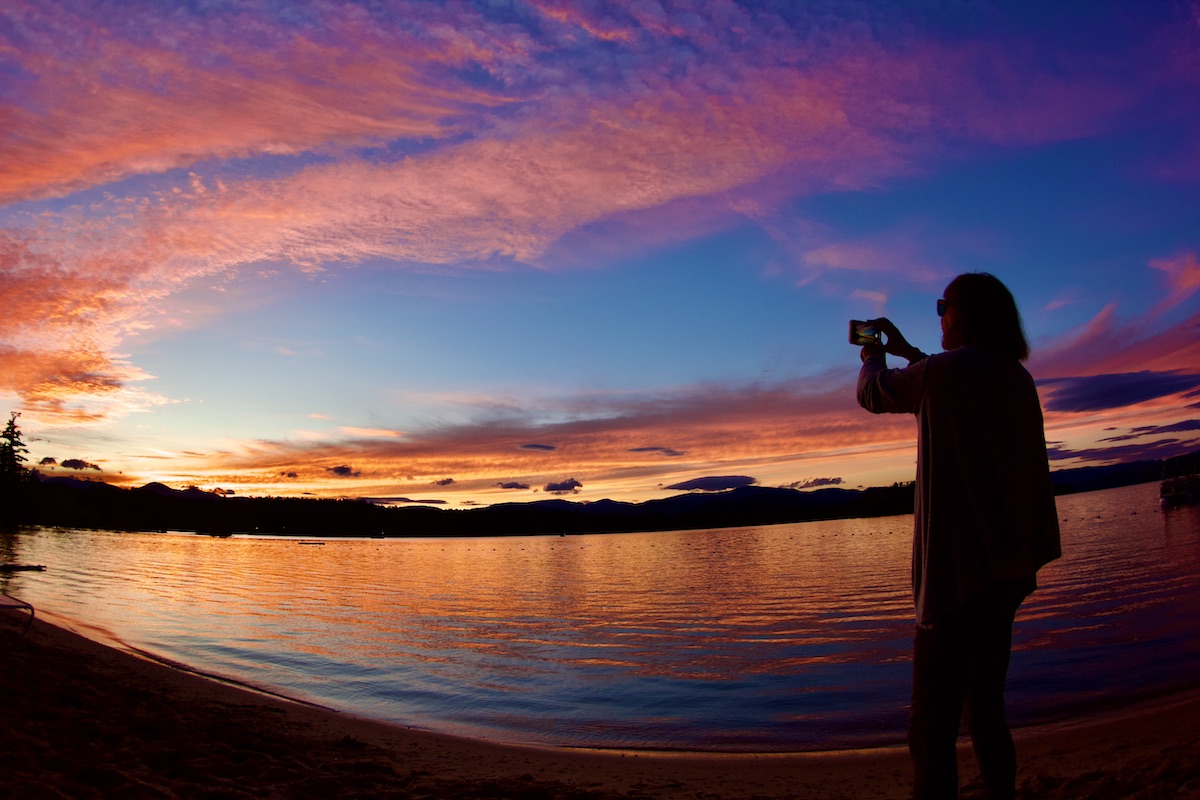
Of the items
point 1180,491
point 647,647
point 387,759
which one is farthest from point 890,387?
point 1180,491

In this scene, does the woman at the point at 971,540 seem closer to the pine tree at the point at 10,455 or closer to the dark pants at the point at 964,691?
the dark pants at the point at 964,691

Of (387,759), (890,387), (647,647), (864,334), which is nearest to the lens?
(890,387)

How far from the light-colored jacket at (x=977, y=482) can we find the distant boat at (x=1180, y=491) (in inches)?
4050

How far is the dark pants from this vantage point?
2721 mm

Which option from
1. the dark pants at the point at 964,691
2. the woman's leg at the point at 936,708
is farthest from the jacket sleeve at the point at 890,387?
the woman's leg at the point at 936,708

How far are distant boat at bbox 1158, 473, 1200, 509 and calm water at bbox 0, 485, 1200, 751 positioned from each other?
6682 cm

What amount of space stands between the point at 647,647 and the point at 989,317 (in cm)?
1484

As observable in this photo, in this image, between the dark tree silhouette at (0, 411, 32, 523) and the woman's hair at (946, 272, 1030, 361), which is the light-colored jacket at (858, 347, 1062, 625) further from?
the dark tree silhouette at (0, 411, 32, 523)

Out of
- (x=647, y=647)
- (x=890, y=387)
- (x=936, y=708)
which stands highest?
(x=890, y=387)

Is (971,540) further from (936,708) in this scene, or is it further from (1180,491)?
(1180,491)

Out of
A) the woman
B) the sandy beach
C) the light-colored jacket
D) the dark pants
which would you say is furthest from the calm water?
the light-colored jacket

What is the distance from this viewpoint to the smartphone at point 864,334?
131 inches

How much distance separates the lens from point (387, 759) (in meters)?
7.37

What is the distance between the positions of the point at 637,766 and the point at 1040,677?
24.9 feet
